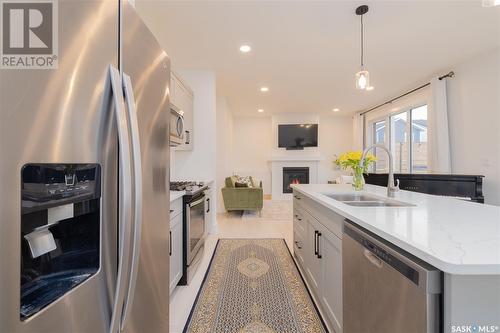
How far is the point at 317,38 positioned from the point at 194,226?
8.78 ft

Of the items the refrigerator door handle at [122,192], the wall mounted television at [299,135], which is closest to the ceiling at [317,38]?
the refrigerator door handle at [122,192]

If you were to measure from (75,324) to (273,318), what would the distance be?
4.98 feet

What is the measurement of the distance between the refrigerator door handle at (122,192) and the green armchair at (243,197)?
4231 mm

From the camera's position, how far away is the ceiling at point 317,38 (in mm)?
2303

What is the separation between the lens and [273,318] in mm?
1740

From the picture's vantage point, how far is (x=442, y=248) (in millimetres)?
734

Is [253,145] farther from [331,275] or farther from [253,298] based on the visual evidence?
[331,275]

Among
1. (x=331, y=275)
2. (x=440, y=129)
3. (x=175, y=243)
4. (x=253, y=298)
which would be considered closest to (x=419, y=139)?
(x=440, y=129)

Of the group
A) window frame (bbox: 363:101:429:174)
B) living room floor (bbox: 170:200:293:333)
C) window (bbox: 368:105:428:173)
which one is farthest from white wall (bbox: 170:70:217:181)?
window (bbox: 368:105:428:173)

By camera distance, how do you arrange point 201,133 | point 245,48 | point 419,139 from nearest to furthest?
1. point 245,48
2. point 201,133
3. point 419,139

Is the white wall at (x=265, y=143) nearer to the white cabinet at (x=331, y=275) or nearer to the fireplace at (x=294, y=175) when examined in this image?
the fireplace at (x=294, y=175)

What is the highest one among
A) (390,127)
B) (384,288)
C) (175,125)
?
(390,127)

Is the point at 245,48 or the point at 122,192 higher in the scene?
the point at 245,48

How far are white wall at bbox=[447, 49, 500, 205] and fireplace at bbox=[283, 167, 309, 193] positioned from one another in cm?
387
